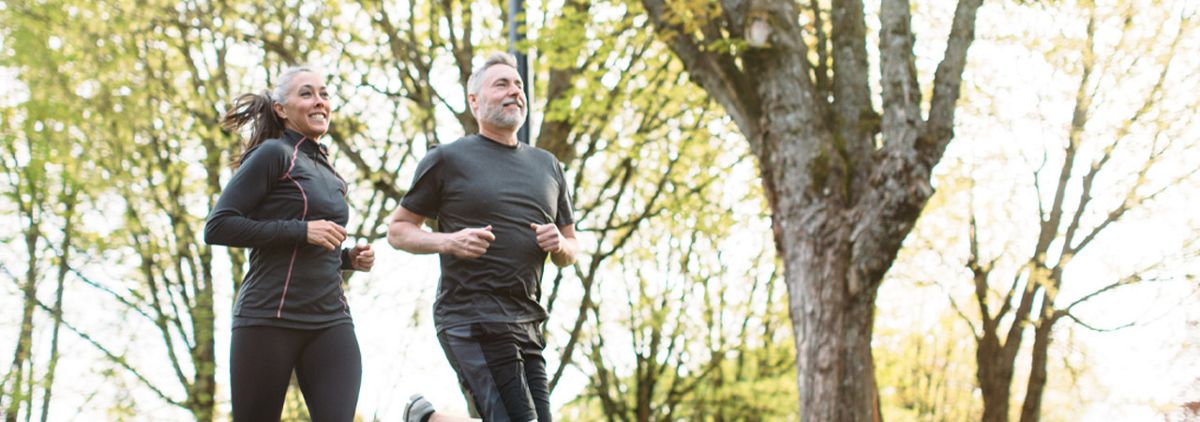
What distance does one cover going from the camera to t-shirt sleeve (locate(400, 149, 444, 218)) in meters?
3.95

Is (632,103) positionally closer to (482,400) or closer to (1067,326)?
(1067,326)

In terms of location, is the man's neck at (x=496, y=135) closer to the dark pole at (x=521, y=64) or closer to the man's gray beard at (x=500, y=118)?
the man's gray beard at (x=500, y=118)

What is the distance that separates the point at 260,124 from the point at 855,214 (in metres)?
4.98

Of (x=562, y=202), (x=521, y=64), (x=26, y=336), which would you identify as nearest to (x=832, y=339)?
(x=521, y=64)

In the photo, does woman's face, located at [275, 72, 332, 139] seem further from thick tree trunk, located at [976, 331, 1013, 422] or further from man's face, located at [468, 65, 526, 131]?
thick tree trunk, located at [976, 331, 1013, 422]

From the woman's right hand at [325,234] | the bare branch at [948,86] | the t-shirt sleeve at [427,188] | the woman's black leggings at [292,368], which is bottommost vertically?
the woman's black leggings at [292,368]

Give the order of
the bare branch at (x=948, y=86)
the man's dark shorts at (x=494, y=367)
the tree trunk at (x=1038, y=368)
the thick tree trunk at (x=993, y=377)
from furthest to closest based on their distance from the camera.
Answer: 1. the thick tree trunk at (x=993, y=377)
2. the tree trunk at (x=1038, y=368)
3. the bare branch at (x=948, y=86)
4. the man's dark shorts at (x=494, y=367)

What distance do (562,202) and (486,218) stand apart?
51cm

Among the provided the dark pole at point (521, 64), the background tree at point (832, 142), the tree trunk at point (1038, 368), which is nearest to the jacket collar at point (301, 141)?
the dark pole at point (521, 64)

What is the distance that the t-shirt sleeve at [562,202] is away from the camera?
4320 mm

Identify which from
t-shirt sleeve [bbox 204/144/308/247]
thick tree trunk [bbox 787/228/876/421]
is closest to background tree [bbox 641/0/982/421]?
thick tree trunk [bbox 787/228/876/421]

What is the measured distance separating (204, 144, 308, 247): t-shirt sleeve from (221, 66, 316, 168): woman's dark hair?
0.20 meters

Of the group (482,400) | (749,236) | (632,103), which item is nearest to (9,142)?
(632,103)

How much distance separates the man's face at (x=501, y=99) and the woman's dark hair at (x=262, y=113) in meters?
0.61
